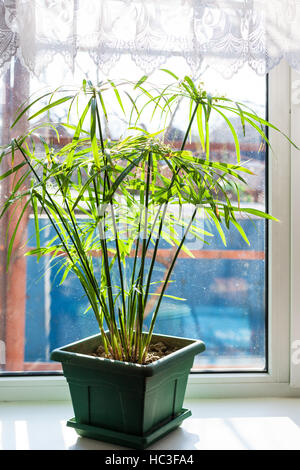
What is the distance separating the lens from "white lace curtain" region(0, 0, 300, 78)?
134 centimetres

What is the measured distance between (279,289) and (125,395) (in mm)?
623

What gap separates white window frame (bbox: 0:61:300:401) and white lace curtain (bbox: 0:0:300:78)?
0.22 meters

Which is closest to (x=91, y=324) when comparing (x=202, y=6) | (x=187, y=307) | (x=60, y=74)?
(x=187, y=307)

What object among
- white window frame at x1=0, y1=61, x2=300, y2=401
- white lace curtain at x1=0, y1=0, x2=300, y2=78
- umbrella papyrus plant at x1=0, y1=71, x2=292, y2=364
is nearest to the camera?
A: umbrella papyrus plant at x1=0, y1=71, x2=292, y2=364

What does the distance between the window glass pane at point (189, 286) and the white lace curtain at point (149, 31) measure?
0.17 m

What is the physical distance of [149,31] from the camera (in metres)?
1.35

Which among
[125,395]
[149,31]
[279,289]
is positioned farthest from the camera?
[279,289]

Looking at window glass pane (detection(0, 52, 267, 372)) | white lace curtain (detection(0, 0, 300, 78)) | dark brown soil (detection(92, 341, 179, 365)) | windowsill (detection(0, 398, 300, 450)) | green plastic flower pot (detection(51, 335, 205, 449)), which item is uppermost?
white lace curtain (detection(0, 0, 300, 78))

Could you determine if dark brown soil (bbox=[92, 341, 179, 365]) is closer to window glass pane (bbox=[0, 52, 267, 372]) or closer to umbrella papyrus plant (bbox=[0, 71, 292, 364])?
umbrella papyrus plant (bbox=[0, 71, 292, 364])

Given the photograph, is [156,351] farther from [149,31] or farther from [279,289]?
[149,31]

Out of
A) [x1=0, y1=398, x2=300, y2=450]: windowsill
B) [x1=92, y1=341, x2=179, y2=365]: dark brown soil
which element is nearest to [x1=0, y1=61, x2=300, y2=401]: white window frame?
[x1=0, y1=398, x2=300, y2=450]: windowsill

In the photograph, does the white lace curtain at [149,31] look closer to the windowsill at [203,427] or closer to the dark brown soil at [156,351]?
the dark brown soil at [156,351]

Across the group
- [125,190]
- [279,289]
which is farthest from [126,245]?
[279,289]
